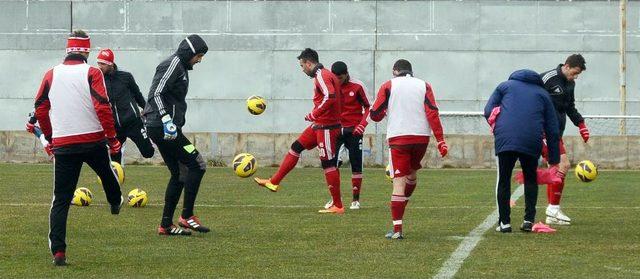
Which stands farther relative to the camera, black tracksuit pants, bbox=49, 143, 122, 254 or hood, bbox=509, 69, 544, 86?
hood, bbox=509, 69, 544, 86

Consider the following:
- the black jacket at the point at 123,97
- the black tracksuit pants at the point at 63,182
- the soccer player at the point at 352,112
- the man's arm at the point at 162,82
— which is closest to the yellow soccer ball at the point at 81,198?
the black jacket at the point at 123,97

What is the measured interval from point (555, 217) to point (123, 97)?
637 centimetres

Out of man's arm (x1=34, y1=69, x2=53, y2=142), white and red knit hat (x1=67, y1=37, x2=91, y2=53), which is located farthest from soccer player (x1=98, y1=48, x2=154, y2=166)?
white and red knit hat (x1=67, y1=37, x2=91, y2=53)

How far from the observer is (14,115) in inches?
1399

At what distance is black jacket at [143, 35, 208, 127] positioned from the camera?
13102 mm

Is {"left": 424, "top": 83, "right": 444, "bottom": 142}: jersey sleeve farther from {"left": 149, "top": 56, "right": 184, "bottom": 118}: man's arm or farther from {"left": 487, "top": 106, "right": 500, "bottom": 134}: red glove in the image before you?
{"left": 149, "top": 56, "right": 184, "bottom": 118}: man's arm

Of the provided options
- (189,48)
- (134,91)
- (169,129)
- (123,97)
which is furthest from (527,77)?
(123,97)

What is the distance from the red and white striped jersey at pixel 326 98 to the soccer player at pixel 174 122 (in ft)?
11.4

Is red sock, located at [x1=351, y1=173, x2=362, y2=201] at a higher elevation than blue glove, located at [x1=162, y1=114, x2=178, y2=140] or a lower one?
lower

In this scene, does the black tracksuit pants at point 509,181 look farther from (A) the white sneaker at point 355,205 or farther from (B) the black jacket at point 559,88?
(A) the white sneaker at point 355,205

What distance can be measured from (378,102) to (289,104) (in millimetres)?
21839

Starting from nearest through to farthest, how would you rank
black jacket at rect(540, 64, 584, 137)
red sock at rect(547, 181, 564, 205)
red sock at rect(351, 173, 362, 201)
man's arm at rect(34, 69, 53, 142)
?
man's arm at rect(34, 69, 53, 142) < black jacket at rect(540, 64, 584, 137) < red sock at rect(547, 181, 564, 205) < red sock at rect(351, 173, 362, 201)

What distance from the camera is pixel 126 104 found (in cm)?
1839

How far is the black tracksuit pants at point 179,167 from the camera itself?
13.2 metres
